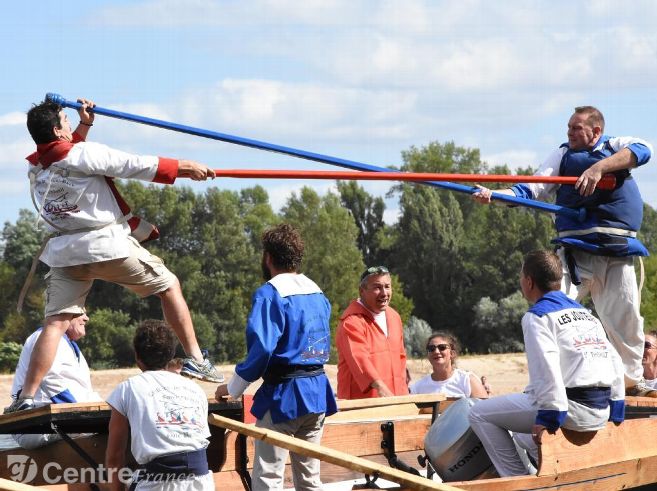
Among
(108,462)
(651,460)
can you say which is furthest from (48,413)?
(651,460)

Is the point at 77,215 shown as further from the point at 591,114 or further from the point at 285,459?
the point at 591,114

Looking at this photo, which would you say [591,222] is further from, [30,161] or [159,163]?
[30,161]

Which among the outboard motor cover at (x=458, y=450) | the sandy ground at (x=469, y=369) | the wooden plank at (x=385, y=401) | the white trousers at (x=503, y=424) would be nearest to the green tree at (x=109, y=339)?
the sandy ground at (x=469, y=369)

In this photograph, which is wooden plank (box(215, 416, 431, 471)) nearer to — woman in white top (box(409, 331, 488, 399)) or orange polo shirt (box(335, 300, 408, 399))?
orange polo shirt (box(335, 300, 408, 399))

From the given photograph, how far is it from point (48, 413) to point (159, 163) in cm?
151

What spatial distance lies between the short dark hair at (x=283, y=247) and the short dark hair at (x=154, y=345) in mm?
742

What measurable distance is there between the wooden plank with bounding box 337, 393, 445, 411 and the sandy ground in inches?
526

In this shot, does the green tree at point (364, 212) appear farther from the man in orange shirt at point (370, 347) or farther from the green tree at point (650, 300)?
the man in orange shirt at point (370, 347)

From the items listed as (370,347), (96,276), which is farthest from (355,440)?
(96,276)

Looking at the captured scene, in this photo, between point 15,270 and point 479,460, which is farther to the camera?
point 15,270

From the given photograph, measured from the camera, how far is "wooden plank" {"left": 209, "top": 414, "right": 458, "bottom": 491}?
601 cm

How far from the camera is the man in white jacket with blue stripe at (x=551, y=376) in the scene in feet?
21.8

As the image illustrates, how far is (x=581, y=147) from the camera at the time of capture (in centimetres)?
877

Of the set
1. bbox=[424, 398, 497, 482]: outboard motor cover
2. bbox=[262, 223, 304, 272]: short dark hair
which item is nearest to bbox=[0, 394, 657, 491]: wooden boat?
bbox=[424, 398, 497, 482]: outboard motor cover
